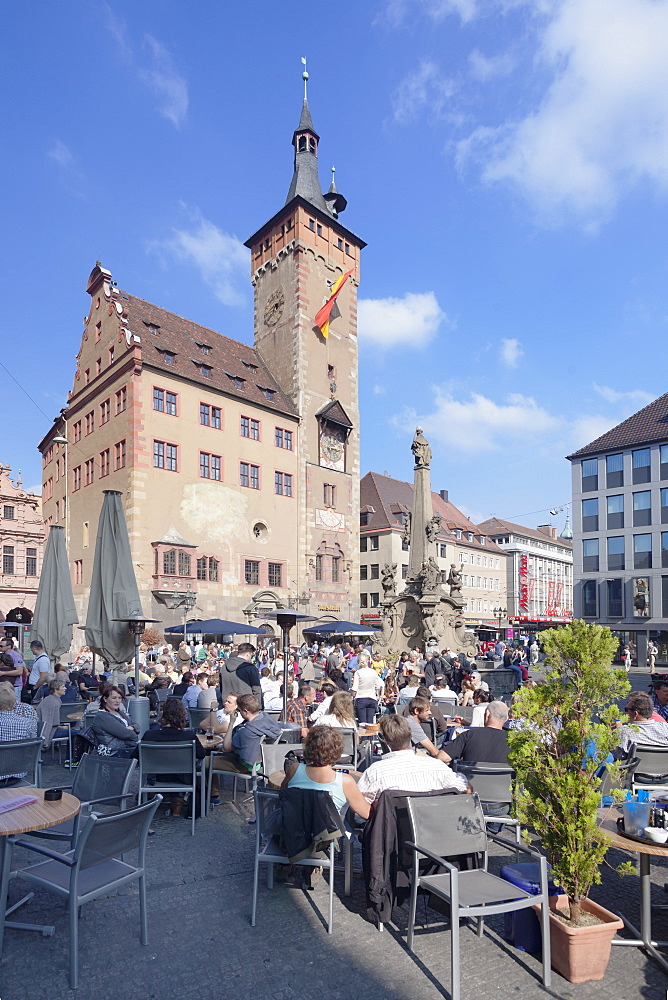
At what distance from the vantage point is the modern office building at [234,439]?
106 ft

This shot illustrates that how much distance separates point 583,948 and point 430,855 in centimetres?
102

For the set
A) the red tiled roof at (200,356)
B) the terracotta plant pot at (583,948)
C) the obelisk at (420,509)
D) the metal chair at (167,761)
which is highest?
the red tiled roof at (200,356)

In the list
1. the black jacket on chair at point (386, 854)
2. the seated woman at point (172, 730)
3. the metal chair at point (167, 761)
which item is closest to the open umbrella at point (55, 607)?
the seated woman at point (172, 730)

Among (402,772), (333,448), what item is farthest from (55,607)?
(333,448)

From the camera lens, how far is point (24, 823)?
14.5 feet

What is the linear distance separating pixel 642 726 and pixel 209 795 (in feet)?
15.8

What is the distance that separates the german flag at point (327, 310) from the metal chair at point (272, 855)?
38375 mm

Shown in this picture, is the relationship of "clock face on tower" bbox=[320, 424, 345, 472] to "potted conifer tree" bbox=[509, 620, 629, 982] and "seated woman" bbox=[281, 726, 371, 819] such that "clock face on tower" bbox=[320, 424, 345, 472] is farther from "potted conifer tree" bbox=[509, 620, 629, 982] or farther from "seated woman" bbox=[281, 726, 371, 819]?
"potted conifer tree" bbox=[509, 620, 629, 982]

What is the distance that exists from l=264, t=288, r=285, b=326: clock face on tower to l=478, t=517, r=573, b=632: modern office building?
44628mm

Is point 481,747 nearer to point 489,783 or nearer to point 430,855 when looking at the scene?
point 489,783

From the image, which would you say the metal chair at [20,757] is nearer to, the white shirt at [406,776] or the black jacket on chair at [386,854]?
the white shirt at [406,776]

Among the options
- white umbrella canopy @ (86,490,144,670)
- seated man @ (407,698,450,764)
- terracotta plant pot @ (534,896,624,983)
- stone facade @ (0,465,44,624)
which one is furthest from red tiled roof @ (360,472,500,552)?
terracotta plant pot @ (534,896,624,983)

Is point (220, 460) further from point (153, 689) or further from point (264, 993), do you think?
point (264, 993)

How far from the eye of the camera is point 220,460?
35.5 m
